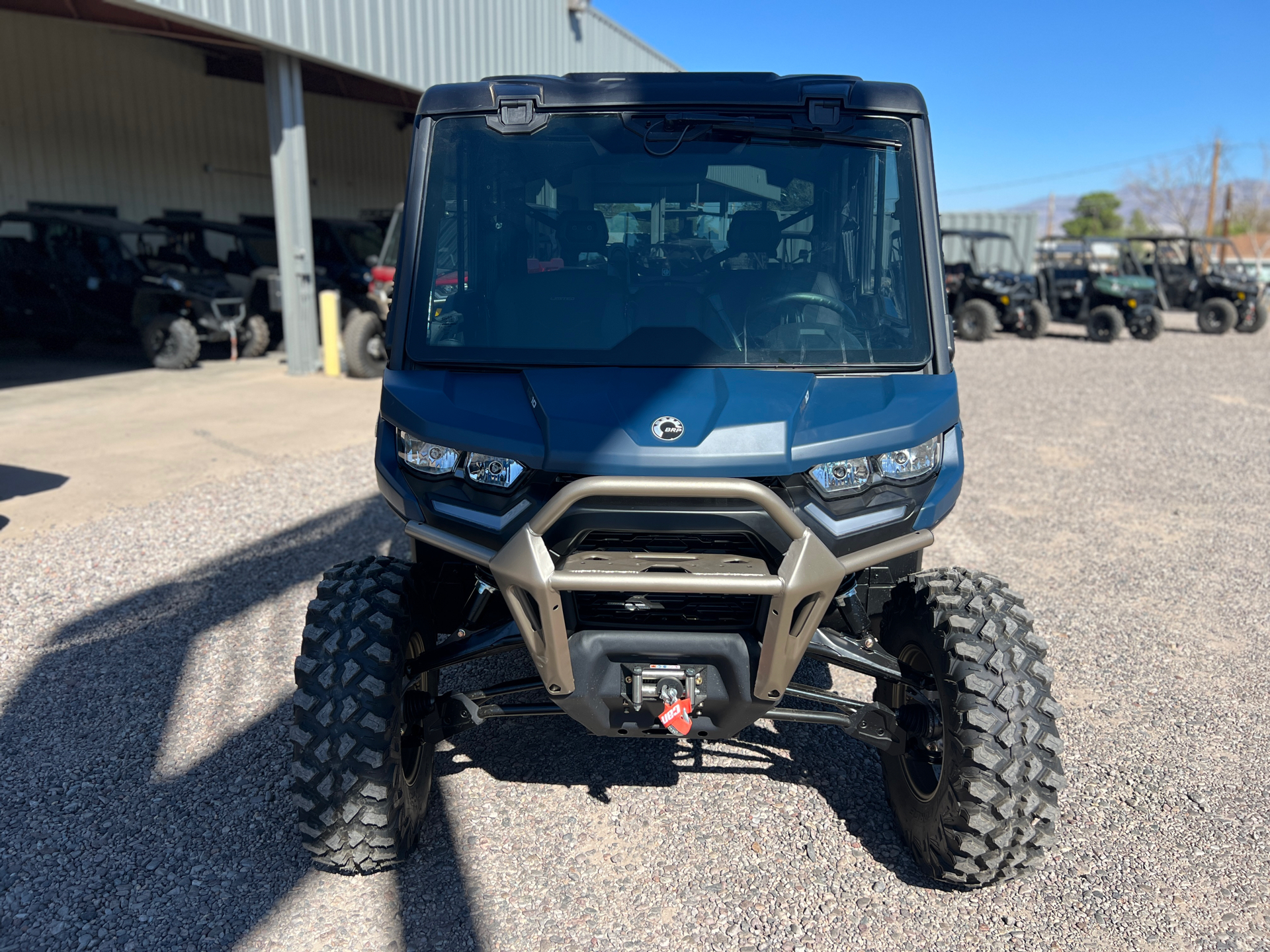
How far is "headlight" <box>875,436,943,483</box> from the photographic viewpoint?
2.49m

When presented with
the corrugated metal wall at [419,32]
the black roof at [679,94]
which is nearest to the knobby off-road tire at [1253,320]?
the corrugated metal wall at [419,32]

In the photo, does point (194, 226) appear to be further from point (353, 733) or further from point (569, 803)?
point (353, 733)

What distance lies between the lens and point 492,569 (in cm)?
233

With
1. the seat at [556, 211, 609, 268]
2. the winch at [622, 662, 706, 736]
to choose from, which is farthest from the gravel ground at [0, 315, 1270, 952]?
the seat at [556, 211, 609, 268]

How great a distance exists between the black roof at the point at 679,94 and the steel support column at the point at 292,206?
9.82 meters

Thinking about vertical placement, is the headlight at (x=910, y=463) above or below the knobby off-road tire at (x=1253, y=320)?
above

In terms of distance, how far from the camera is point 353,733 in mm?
2523

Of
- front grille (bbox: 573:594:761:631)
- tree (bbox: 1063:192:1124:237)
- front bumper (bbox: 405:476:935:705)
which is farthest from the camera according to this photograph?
tree (bbox: 1063:192:1124:237)

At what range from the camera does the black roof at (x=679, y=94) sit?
2.80 m

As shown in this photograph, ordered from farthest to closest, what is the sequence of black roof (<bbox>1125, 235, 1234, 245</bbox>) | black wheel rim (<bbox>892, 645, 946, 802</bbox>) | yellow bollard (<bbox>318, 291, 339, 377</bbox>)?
black roof (<bbox>1125, 235, 1234, 245</bbox>), yellow bollard (<bbox>318, 291, 339, 377</bbox>), black wheel rim (<bbox>892, 645, 946, 802</bbox>)

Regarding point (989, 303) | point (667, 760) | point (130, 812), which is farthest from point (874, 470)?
point (989, 303)

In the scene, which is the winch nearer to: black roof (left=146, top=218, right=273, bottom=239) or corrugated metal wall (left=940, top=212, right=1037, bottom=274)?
black roof (left=146, top=218, right=273, bottom=239)

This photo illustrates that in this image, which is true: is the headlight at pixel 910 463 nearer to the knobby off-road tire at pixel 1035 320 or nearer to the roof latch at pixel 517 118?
the roof latch at pixel 517 118

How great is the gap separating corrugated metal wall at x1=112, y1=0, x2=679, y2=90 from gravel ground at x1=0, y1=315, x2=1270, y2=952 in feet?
24.3
